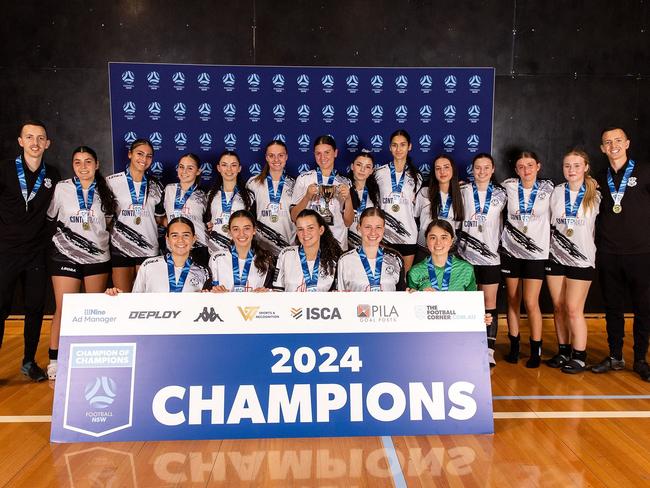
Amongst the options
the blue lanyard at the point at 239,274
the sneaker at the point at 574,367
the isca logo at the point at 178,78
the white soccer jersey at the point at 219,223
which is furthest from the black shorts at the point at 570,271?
the isca logo at the point at 178,78

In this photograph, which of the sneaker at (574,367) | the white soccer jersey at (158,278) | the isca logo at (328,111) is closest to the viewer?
the white soccer jersey at (158,278)

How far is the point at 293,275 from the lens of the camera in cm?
395

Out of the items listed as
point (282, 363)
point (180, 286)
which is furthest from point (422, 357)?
point (180, 286)

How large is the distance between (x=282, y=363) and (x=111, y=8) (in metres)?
4.64

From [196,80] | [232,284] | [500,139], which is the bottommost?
[232,284]

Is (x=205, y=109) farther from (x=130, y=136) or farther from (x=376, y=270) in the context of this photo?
(x=376, y=270)

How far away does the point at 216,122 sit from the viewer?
598cm

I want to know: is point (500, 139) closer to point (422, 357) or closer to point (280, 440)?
point (422, 357)

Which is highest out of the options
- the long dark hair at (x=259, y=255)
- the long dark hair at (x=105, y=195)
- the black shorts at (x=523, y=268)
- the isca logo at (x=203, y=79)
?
the isca logo at (x=203, y=79)

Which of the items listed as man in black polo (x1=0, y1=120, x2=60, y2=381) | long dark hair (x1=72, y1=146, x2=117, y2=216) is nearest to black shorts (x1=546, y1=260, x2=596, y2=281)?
long dark hair (x1=72, y1=146, x2=117, y2=216)

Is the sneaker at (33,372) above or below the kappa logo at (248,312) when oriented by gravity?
below

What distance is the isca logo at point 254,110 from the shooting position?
5.99 meters

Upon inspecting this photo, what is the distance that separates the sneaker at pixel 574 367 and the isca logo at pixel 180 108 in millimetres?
4541

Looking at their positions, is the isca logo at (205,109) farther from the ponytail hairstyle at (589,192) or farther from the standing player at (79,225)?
→ the ponytail hairstyle at (589,192)
